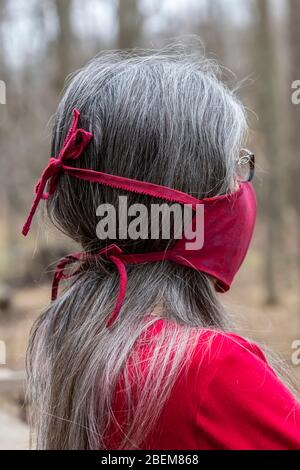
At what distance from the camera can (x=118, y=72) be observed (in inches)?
58.7

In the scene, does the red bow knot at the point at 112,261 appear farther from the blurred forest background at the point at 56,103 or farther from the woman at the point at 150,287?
the blurred forest background at the point at 56,103

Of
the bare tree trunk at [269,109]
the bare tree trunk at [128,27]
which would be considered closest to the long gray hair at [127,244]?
the bare tree trunk at [128,27]

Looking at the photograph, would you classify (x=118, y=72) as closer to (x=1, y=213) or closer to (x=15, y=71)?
(x=15, y=71)

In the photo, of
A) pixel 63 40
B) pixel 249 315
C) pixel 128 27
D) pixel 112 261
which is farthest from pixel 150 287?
pixel 63 40

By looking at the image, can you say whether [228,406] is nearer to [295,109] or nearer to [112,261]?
[112,261]

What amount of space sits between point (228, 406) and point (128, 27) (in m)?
6.79

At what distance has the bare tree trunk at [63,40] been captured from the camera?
875cm

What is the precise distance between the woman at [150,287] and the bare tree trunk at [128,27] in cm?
614

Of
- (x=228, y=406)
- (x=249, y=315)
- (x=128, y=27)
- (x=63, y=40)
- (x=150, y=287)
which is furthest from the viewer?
(x=63, y=40)

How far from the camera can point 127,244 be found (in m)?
1.42

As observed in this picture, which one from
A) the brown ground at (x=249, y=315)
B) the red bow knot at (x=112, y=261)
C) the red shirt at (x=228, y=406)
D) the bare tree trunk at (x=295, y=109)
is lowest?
the brown ground at (x=249, y=315)

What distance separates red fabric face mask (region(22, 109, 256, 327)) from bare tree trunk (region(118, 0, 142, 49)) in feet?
20.5
